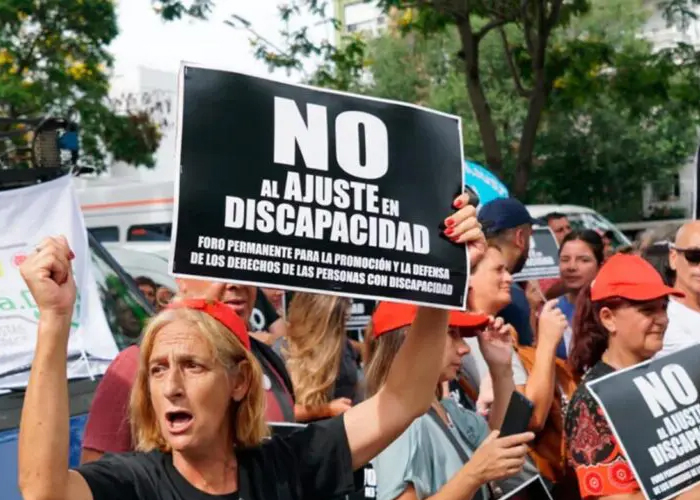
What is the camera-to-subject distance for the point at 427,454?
337cm

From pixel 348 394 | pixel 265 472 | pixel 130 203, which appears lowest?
pixel 265 472

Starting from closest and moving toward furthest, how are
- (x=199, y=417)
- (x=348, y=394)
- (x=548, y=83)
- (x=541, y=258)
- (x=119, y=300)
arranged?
(x=199, y=417) → (x=348, y=394) → (x=119, y=300) → (x=541, y=258) → (x=548, y=83)

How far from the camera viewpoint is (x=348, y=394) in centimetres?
463

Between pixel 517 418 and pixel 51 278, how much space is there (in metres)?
1.61

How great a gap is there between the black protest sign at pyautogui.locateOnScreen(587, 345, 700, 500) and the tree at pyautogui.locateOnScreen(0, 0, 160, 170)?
43.2ft

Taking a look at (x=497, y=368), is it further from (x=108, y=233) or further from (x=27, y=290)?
(x=108, y=233)

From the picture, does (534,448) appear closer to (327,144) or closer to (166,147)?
(327,144)

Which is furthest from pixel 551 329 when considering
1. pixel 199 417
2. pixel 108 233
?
pixel 108 233

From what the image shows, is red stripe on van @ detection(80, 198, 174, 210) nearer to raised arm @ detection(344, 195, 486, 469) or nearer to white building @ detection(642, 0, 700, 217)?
raised arm @ detection(344, 195, 486, 469)

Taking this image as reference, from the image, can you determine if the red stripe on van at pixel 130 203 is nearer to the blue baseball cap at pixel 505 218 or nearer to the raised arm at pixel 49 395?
the blue baseball cap at pixel 505 218

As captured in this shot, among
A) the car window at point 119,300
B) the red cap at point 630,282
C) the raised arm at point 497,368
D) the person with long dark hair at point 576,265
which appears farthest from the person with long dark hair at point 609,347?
the person with long dark hair at point 576,265

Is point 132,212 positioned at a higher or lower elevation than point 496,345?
higher

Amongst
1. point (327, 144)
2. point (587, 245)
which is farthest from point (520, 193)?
point (327, 144)

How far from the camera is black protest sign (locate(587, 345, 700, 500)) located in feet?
12.1
